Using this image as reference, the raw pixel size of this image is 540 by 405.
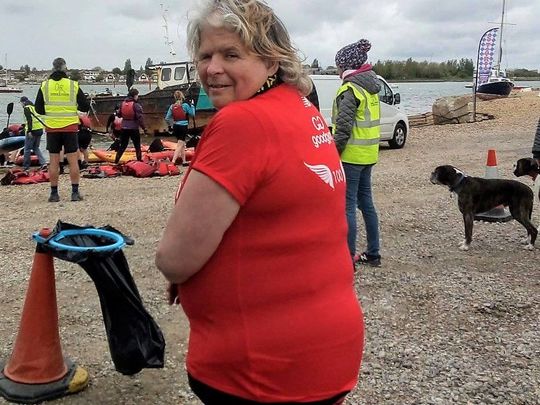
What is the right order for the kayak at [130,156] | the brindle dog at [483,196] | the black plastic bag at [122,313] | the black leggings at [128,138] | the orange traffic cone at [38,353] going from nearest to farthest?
1. the black plastic bag at [122,313]
2. the orange traffic cone at [38,353]
3. the brindle dog at [483,196]
4. the black leggings at [128,138]
5. the kayak at [130,156]

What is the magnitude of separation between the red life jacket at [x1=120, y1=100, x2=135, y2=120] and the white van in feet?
17.2

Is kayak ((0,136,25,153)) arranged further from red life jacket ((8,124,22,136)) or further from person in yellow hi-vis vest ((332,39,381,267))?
person in yellow hi-vis vest ((332,39,381,267))

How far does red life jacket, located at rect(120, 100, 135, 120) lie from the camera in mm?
15006

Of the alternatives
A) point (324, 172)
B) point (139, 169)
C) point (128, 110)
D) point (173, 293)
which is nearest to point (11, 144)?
point (128, 110)

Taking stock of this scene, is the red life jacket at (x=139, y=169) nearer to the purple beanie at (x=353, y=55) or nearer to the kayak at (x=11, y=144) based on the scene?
the kayak at (x=11, y=144)

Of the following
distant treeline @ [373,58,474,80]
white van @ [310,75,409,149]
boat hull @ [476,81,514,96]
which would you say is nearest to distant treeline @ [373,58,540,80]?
distant treeline @ [373,58,474,80]

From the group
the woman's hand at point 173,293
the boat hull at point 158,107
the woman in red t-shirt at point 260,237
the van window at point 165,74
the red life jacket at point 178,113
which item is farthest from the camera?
the van window at point 165,74

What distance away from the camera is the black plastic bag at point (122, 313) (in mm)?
3346

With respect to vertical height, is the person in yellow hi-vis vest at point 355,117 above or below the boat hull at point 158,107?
above

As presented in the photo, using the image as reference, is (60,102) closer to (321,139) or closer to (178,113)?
(178,113)

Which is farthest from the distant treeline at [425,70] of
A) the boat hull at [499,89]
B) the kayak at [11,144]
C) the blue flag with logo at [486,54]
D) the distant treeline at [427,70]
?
the kayak at [11,144]

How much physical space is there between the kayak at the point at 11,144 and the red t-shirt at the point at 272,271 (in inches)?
648

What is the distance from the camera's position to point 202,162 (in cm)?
156

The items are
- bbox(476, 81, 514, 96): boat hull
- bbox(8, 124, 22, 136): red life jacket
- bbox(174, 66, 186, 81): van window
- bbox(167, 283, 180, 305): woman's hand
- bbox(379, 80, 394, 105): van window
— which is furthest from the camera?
bbox(476, 81, 514, 96): boat hull
